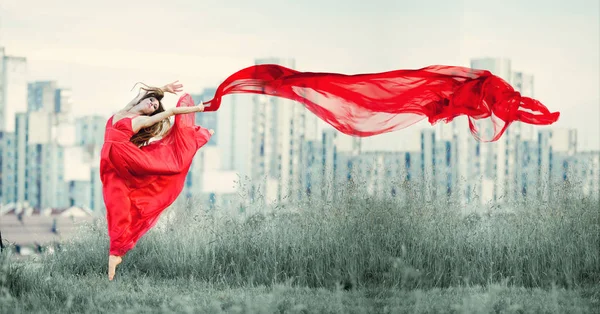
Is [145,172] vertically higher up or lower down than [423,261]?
higher up

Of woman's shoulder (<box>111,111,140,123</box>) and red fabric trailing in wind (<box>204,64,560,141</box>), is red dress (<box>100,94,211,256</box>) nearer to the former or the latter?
woman's shoulder (<box>111,111,140,123</box>)

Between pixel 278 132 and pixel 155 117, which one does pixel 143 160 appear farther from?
pixel 278 132

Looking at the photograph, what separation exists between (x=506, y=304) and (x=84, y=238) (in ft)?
14.5

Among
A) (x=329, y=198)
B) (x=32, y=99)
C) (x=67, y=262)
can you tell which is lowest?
(x=67, y=262)

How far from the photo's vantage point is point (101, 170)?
621 cm

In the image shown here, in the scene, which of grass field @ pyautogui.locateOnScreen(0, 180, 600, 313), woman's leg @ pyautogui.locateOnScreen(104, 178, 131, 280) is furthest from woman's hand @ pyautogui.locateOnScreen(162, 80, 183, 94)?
grass field @ pyautogui.locateOnScreen(0, 180, 600, 313)

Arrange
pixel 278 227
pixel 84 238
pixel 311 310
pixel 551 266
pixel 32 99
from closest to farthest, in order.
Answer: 1. pixel 311 310
2. pixel 551 266
3. pixel 278 227
4. pixel 84 238
5. pixel 32 99

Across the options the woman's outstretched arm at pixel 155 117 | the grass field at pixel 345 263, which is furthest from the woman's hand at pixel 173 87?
the grass field at pixel 345 263

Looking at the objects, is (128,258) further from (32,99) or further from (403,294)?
(32,99)

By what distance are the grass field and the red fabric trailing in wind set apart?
3.11ft

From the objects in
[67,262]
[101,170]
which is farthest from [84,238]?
[101,170]

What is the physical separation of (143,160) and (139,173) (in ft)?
0.46

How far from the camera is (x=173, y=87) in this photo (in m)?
6.41

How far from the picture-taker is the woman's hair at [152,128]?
20.8 feet
